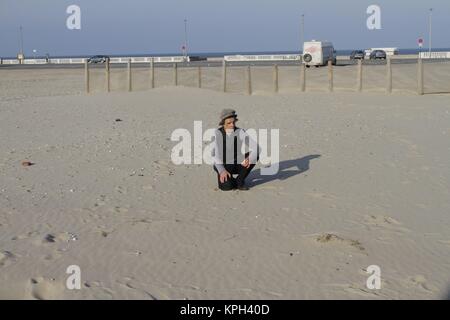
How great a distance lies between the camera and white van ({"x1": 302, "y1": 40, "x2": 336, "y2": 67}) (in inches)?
1896

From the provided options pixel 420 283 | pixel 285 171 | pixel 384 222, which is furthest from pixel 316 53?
pixel 420 283

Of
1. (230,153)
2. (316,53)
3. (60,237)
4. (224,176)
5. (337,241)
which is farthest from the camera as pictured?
(316,53)

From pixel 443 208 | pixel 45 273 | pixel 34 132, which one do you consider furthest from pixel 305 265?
pixel 34 132

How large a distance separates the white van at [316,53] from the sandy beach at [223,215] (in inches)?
1274

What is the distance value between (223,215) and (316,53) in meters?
42.1

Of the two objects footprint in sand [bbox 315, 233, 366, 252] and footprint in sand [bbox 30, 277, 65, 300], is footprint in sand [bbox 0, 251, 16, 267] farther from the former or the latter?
footprint in sand [bbox 315, 233, 366, 252]

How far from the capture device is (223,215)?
7.86 meters

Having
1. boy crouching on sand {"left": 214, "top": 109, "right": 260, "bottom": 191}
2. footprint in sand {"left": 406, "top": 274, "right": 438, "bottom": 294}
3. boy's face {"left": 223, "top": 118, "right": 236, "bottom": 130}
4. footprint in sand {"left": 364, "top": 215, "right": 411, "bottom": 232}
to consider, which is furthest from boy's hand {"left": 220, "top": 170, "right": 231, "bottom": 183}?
footprint in sand {"left": 406, "top": 274, "right": 438, "bottom": 294}

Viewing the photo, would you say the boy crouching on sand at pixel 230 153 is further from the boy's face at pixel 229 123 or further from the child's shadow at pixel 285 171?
the child's shadow at pixel 285 171

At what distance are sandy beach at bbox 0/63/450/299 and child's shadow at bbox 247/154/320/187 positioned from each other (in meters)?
0.03

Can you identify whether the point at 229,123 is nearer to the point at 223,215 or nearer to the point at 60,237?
the point at 223,215

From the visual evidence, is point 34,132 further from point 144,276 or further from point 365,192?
point 144,276

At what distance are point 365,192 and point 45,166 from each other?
17.1ft

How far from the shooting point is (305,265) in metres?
6.11
